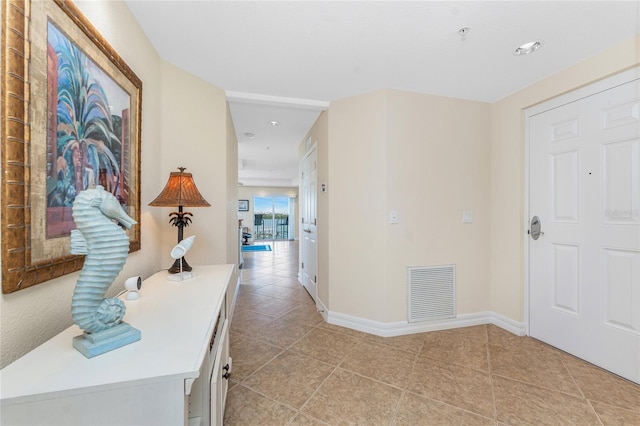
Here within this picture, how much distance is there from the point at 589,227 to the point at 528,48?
1.43m

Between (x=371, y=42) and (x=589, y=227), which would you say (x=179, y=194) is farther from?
(x=589, y=227)

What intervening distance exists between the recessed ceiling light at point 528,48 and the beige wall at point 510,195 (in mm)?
521

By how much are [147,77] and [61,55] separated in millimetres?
948

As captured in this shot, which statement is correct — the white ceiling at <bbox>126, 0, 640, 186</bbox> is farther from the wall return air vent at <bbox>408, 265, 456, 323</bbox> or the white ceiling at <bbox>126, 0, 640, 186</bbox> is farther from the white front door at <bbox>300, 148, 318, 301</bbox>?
the wall return air vent at <bbox>408, 265, 456, 323</bbox>

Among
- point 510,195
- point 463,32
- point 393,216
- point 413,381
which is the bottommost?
point 413,381

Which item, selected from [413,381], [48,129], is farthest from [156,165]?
[413,381]

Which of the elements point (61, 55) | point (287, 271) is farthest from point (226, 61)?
point (287, 271)

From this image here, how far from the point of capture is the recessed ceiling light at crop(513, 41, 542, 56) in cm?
182

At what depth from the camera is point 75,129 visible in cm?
105

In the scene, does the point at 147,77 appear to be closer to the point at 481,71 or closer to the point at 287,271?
the point at 481,71

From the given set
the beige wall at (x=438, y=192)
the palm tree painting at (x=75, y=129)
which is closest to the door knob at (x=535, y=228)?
the beige wall at (x=438, y=192)

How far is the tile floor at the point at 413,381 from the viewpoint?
152cm

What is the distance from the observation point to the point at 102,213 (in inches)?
32.1

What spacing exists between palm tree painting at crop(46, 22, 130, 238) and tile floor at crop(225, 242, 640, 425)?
1394 millimetres
